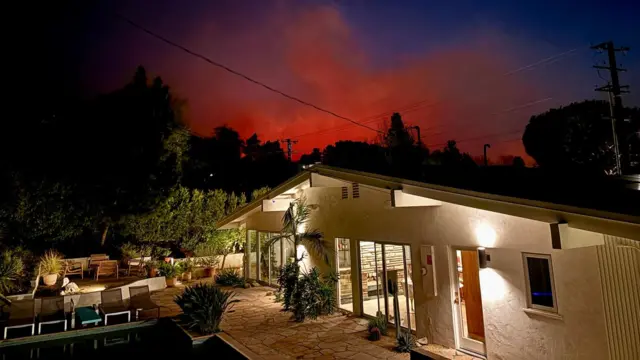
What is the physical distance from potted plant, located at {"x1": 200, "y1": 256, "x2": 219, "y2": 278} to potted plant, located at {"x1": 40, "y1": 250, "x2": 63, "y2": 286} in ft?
19.6

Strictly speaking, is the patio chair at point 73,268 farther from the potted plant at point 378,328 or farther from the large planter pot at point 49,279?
the potted plant at point 378,328

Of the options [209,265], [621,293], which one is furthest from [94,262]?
[621,293]

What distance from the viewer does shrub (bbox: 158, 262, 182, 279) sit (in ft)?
53.7

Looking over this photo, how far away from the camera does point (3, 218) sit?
49.2 feet

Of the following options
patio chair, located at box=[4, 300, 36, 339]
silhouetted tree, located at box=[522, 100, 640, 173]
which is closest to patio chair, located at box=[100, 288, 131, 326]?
patio chair, located at box=[4, 300, 36, 339]

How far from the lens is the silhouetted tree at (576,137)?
101 ft

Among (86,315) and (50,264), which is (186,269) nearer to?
(50,264)

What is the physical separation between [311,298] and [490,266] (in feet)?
17.1

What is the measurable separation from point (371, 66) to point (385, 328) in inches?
410

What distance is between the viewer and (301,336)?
355 inches

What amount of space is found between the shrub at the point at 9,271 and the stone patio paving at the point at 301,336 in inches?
211

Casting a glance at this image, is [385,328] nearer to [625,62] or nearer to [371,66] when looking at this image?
[371,66]

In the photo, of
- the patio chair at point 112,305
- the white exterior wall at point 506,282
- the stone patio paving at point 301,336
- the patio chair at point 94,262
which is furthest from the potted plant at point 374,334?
the patio chair at point 94,262

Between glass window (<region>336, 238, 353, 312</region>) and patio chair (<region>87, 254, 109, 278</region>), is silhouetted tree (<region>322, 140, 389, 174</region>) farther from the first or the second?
glass window (<region>336, 238, 353, 312</region>)
